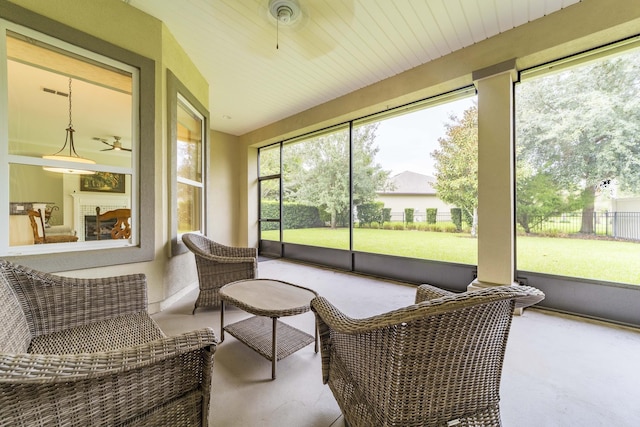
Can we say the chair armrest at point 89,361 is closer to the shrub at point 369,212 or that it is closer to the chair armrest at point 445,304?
the chair armrest at point 445,304

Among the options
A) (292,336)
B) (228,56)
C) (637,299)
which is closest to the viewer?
(292,336)

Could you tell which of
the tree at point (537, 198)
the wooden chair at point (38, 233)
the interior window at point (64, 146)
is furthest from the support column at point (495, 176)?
the wooden chair at point (38, 233)

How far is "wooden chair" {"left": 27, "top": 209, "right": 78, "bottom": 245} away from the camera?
2.29m

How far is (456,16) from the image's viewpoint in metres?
2.59

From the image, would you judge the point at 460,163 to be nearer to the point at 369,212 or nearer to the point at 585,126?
the point at 585,126

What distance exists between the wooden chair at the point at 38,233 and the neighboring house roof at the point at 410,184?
4060mm

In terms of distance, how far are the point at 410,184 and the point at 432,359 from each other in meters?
3.49

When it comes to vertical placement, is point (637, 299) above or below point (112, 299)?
below

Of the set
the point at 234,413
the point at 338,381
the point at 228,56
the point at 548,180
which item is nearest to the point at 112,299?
the point at 234,413

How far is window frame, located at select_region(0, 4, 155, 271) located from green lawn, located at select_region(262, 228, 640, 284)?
3.35m

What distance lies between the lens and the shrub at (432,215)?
383 cm

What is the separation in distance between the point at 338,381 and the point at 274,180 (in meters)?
5.38

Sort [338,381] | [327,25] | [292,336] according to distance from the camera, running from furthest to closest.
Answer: [327,25], [292,336], [338,381]

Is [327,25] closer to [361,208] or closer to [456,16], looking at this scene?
[456,16]
